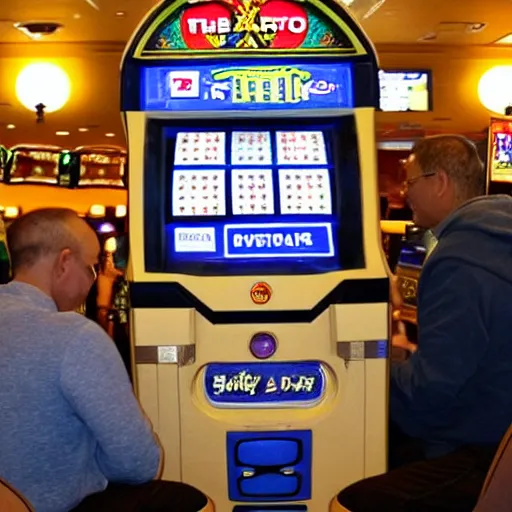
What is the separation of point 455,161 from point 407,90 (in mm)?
5698

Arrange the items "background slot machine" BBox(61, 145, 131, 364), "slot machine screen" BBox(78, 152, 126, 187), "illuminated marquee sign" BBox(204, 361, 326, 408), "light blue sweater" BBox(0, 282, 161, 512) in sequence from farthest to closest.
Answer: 1. "slot machine screen" BBox(78, 152, 126, 187)
2. "background slot machine" BBox(61, 145, 131, 364)
3. "illuminated marquee sign" BBox(204, 361, 326, 408)
4. "light blue sweater" BBox(0, 282, 161, 512)

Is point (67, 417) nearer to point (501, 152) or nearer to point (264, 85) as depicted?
point (264, 85)

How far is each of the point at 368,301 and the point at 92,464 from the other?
3.46 ft

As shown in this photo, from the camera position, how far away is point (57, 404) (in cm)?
217

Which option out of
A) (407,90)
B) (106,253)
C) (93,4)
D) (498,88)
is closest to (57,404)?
(93,4)

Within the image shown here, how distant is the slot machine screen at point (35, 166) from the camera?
952cm

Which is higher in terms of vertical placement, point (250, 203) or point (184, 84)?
point (184, 84)

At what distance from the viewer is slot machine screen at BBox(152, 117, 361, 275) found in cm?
306

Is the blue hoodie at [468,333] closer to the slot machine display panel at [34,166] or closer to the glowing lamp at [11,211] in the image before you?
the slot machine display panel at [34,166]

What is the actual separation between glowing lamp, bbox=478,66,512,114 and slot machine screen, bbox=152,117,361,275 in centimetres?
607

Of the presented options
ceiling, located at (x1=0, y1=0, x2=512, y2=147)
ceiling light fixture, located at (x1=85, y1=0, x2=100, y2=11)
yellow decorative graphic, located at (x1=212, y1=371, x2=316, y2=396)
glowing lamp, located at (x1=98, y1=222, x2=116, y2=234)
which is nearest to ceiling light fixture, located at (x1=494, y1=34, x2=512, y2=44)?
ceiling, located at (x1=0, y1=0, x2=512, y2=147)

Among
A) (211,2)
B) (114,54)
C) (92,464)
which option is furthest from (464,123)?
(92,464)

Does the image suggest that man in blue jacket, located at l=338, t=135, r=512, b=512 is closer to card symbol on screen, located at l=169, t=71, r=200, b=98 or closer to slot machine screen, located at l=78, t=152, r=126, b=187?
card symbol on screen, located at l=169, t=71, r=200, b=98

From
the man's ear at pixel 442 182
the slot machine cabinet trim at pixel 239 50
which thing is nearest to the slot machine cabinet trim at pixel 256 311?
the man's ear at pixel 442 182
